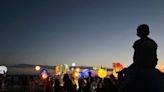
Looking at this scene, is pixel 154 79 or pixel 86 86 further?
pixel 86 86

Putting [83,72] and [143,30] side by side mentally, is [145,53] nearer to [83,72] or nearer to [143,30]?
[143,30]

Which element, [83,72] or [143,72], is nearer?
[143,72]

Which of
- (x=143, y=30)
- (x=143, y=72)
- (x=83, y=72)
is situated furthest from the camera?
(x=83, y=72)

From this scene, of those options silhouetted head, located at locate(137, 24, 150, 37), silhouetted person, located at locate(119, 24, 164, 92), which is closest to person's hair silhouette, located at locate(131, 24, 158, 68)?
silhouetted person, located at locate(119, 24, 164, 92)

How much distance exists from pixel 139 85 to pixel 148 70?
0.19 meters

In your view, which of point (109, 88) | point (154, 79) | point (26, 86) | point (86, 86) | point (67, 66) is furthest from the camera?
point (67, 66)

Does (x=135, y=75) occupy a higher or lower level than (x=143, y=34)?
lower

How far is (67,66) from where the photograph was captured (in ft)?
111

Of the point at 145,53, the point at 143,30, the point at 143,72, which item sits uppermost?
the point at 143,30

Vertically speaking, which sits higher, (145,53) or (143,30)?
(143,30)

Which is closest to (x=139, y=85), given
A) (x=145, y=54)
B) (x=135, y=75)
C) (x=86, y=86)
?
(x=135, y=75)

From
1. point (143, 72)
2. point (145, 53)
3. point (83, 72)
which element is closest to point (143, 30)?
point (145, 53)

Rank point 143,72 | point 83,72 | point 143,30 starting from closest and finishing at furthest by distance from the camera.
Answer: point 143,72 → point 143,30 → point 83,72

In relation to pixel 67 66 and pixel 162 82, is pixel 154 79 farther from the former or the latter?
pixel 67 66
